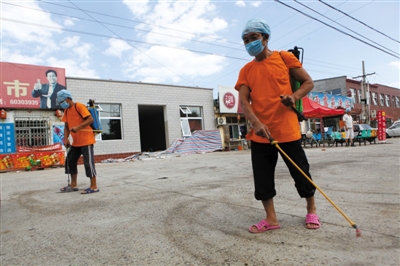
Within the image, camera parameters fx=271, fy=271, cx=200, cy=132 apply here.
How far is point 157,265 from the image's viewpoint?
185cm

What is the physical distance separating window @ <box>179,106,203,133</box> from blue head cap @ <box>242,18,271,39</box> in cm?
1523

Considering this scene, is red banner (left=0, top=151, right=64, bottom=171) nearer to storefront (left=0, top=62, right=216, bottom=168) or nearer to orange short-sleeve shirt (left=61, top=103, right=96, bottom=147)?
storefront (left=0, top=62, right=216, bottom=168)

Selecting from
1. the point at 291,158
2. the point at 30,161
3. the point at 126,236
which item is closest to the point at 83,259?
the point at 126,236

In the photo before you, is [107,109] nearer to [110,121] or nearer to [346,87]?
[110,121]

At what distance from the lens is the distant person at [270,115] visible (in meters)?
2.31

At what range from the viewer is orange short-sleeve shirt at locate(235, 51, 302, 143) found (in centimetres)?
231

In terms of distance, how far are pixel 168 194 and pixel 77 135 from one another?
2.01 metres

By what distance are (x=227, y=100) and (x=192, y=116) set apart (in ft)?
9.31

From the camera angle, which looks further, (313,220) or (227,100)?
(227,100)

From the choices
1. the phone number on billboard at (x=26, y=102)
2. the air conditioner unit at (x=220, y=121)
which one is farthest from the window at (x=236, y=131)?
the phone number on billboard at (x=26, y=102)

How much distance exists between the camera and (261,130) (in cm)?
220

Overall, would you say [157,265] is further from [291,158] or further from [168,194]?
[168,194]

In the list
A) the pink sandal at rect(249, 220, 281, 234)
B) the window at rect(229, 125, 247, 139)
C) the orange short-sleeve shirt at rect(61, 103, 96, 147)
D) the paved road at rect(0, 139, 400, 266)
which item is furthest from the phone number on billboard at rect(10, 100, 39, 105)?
the pink sandal at rect(249, 220, 281, 234)

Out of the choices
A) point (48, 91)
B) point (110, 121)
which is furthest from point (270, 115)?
point (110, 121)
